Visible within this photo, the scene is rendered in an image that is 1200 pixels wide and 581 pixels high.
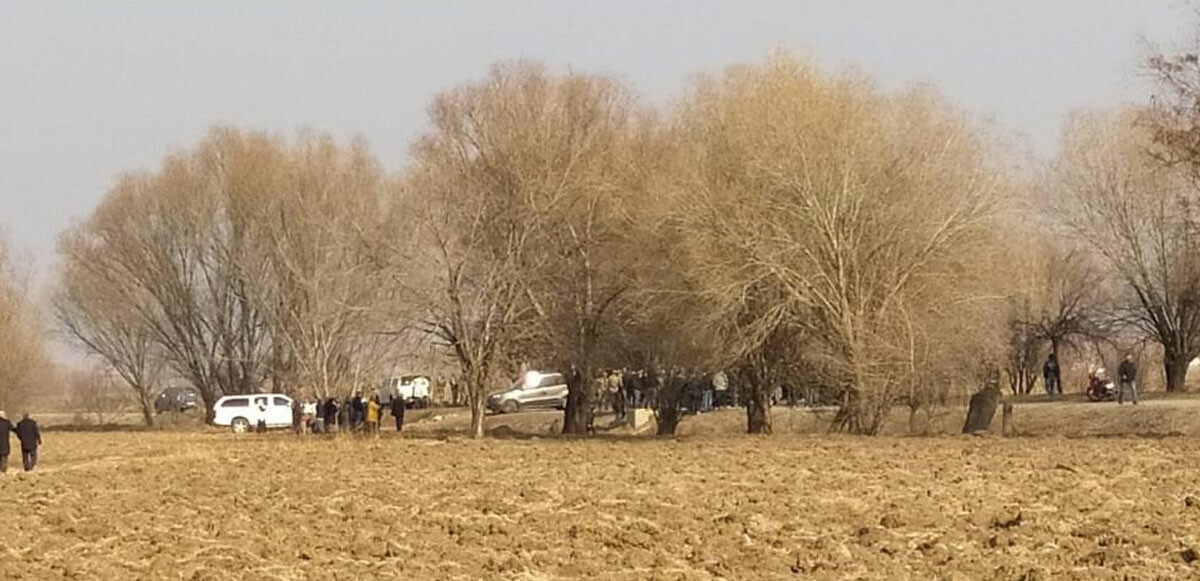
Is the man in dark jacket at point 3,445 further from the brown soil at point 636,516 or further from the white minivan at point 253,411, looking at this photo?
the white minivan at point 253,411

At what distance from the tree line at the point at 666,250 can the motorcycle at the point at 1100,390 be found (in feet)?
9.28

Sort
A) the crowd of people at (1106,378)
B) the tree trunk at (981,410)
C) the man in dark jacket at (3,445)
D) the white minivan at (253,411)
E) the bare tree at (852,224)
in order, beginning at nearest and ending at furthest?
the man in dark jacket at (3,445), the bare tree at (852,224), the tree trunk at (981,410), the crowd of people at (1106,378), the white minivan at (253,411)

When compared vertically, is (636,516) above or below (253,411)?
below

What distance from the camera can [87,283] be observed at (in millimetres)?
73875

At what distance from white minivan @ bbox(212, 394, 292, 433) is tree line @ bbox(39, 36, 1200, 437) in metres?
1.35

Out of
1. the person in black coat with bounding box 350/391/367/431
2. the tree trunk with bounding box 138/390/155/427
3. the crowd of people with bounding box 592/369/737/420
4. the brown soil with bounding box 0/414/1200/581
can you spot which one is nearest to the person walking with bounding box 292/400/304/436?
the person in black coat with bounding box 350/391/367/431

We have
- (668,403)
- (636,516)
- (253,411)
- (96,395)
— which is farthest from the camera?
(96,395)

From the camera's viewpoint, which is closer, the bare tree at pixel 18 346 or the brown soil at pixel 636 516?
the brown soil at pixel 636 516

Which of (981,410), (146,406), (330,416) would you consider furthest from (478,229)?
(146,406)

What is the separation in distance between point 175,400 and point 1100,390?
161ft

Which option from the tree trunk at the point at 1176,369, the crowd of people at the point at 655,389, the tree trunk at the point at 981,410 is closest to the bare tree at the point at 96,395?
the crowd of people at the point at 655,389

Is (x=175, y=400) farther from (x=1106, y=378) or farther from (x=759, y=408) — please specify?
(x=1106, y=378)

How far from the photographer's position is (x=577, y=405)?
5100 centimetres

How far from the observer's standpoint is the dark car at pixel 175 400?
266ft
